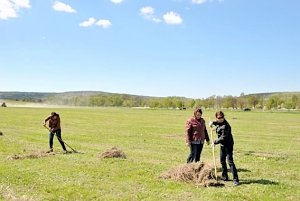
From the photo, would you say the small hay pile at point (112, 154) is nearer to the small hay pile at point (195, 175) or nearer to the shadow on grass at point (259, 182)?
the small hay pile at point (195, 175)

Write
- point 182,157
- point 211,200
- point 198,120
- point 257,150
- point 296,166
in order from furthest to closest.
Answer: point 257,150, point 182,157, point 296,166, point 198,120, point 211,200

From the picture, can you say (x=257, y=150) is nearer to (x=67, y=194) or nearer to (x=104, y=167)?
(x=104, y=167)

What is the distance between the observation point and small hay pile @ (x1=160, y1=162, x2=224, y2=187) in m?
15.2

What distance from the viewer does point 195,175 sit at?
15.6m

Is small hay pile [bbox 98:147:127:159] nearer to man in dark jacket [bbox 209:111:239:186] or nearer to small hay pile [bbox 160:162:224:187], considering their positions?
small hay pile [bbox 160:162:224:187]

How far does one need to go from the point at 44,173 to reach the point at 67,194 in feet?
13.0

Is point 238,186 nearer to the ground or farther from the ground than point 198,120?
nearer to the ground

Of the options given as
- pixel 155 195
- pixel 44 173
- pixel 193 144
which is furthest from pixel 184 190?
pixel 44 173

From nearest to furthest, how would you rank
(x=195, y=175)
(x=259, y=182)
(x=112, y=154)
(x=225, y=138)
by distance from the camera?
(x=225, y=138) < (x=195, y=175) < (x=259, y=182) < (x=112, y=154)

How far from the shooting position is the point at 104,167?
61.7ft

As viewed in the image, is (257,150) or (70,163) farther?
(257,150)

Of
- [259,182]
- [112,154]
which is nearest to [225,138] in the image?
[259,182]

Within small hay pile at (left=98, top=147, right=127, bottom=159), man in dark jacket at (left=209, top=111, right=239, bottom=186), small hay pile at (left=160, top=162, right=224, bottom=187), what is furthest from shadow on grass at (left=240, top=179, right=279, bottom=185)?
small hay pile at (left=98, top=147, right=127, bottom=159)

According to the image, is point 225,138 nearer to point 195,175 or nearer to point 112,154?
point 195,175
